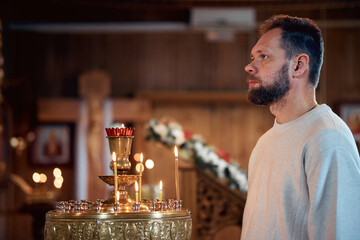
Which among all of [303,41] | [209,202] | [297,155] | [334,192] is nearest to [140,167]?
[297,155]

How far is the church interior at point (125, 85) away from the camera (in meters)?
9.66

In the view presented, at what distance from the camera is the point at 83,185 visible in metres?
9.59

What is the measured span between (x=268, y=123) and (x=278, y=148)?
7825 millimetres

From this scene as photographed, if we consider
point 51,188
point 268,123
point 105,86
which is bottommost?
point 51,188

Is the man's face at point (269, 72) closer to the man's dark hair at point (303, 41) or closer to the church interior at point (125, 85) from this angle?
the man's dark hair at point (303, 41)

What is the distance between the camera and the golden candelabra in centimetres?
188

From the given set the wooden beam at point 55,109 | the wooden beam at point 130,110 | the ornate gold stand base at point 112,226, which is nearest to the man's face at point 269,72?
the ornate gold stand base at point 112,226

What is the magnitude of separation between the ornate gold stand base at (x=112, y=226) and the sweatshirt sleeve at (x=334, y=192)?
46 centimetres

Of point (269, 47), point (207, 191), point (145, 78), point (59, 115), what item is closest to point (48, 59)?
point (59, 115)

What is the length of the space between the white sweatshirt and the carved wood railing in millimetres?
3124

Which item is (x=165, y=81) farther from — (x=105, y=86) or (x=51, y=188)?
(x=51, y=188)

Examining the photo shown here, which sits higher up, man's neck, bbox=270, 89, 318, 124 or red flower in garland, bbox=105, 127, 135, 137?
man's neck, bbox=270, 89, 318, 124

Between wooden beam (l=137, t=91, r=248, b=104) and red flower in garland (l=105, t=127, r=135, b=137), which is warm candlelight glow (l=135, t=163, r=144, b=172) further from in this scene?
wooden beam (l=137, t=91, r=248, b=104)

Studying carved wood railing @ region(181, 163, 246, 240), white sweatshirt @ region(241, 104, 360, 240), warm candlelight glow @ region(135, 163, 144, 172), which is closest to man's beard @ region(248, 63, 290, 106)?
white sweatshirt @ region(241, 104, 360, 240)
